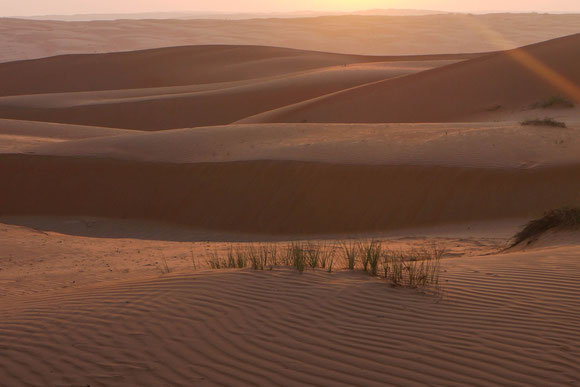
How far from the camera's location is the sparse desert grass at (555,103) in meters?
26.5

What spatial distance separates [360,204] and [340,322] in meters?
10.1

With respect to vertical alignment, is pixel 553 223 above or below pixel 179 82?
below

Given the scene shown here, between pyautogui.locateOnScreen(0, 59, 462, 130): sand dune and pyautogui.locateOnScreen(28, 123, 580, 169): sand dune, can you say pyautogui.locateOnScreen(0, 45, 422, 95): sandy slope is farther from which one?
pyautogui.locateOnScreen(28, 123, 580, 169): sand dune

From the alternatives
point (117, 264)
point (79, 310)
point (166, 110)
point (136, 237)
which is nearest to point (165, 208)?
point (136, 237)

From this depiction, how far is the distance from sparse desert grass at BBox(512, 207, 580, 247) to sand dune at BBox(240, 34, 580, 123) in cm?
1775

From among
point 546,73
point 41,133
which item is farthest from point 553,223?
point 546,73

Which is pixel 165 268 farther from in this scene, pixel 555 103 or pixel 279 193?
pixel 555 103

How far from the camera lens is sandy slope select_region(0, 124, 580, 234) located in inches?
579

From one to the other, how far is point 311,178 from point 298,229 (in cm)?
178

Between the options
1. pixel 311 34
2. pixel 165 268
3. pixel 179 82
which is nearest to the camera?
pixel 165 268

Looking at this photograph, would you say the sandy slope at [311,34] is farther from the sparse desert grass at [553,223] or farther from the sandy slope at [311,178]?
the sparse desert grass at [553,223]

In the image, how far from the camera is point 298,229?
1492 centimetres

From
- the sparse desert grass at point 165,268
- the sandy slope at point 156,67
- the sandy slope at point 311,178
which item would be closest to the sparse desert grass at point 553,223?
the sandy slope at point 311,178

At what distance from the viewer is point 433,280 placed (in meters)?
6.68
